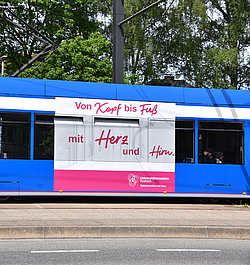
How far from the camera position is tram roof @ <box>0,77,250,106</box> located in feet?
40.5

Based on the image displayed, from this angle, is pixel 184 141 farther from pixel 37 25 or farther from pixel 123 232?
pixel 37 25

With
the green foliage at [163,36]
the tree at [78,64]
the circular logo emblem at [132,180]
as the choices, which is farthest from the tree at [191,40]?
the circular logo emblem at [132,180]

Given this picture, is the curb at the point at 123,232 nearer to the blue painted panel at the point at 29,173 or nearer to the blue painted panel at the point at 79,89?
the blue painted panel at the point at 29,173

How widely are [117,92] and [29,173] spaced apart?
2969 millimetres

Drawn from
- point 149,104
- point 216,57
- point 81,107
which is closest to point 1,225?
point 81,107

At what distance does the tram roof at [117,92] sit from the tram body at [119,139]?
0.02 meters

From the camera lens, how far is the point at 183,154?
13.2 m

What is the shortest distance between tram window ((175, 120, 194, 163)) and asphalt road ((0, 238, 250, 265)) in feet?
16.2

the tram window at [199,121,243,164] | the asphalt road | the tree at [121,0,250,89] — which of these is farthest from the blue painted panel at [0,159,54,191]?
the tree at [121,0,250,89]

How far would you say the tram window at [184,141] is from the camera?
13203 millimetres

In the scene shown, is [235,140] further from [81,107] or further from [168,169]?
[81,107]

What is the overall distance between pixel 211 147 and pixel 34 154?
14.9ft

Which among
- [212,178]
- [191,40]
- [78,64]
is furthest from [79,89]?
[191,40]

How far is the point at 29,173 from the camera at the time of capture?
39.9 feet
